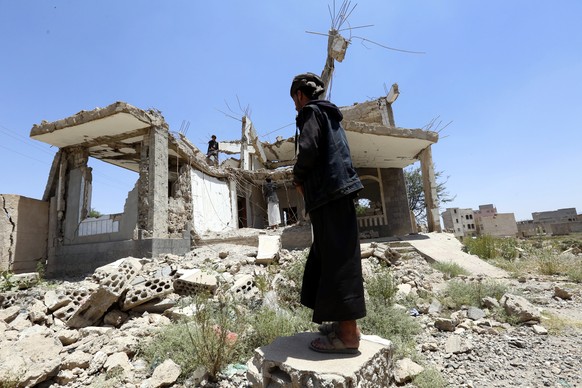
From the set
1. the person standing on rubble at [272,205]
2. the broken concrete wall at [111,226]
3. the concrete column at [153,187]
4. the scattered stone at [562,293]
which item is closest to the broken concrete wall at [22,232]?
the broken concrete wall at [111,226]

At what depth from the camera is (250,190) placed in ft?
40.4

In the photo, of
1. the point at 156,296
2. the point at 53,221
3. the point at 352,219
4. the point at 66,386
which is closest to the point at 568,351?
the point at 352,219

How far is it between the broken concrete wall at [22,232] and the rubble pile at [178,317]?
8.86 ft

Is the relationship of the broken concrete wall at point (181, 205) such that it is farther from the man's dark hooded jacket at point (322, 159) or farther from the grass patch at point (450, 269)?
the man's dark hooded jacket at point (322, 159)

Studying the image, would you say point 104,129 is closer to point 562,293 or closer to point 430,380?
point 430,380

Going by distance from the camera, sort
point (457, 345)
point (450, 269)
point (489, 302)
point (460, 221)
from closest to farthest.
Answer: point (457, 345) < point (489, 302) < point (450, 269) < point (460, 221)

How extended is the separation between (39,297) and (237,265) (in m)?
3.27

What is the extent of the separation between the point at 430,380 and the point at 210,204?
8.71 metres

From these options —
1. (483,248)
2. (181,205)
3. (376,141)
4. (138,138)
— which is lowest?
(483,248)

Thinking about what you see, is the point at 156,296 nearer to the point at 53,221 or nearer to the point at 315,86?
the point at 315,86

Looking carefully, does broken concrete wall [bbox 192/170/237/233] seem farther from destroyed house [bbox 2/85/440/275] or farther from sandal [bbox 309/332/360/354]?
sandal [bbox 309/332/360/354]

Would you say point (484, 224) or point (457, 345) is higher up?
point (484, 224)

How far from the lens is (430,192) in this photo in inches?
381

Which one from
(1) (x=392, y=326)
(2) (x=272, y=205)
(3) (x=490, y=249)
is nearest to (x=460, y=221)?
(3) (x=490, y=249)
